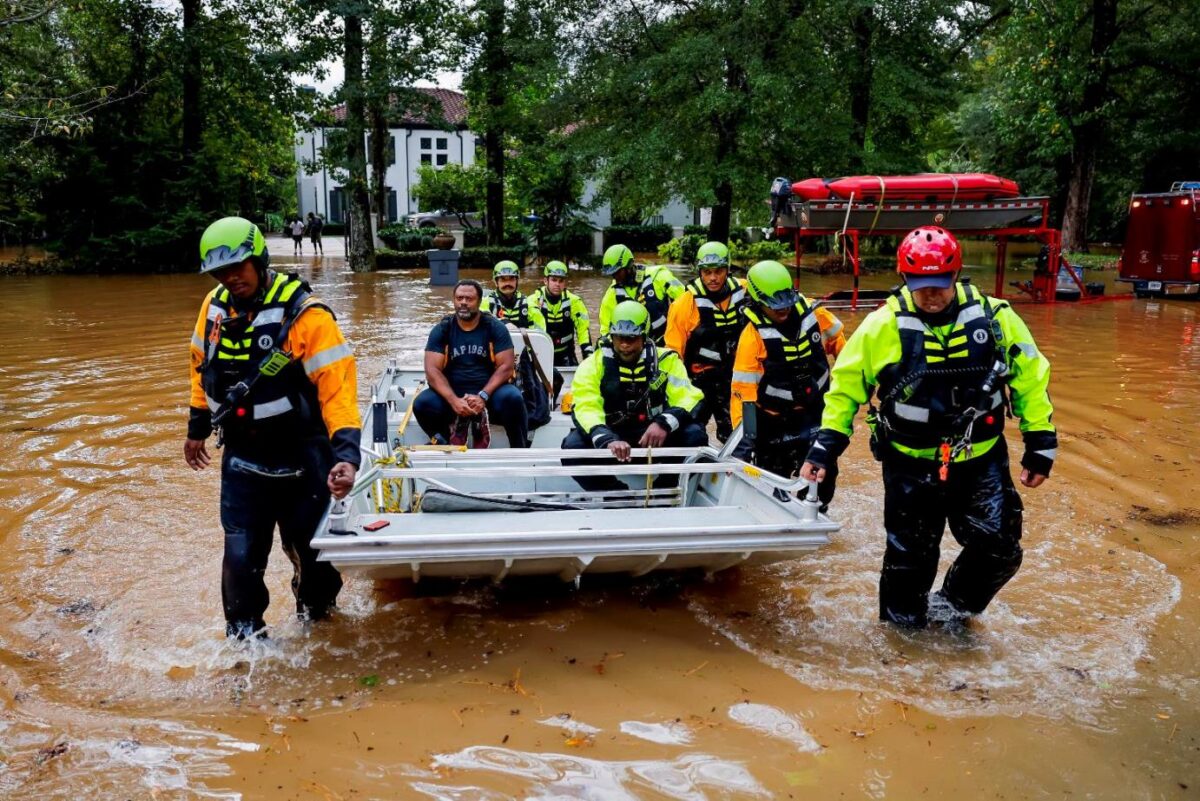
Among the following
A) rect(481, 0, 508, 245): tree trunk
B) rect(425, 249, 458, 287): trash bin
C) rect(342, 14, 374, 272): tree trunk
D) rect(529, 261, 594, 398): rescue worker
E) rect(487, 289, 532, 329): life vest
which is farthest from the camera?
rect(481, 0, 508, 245): tree trunk

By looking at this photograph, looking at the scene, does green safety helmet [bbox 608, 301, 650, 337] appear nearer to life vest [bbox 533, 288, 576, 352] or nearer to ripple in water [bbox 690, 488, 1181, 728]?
ripple in water [bbox 690, 488, 1181, 728]

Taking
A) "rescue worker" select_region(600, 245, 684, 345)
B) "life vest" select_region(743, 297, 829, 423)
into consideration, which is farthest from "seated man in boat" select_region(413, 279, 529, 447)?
"life vest" select_region(743, 297, 829, 423)

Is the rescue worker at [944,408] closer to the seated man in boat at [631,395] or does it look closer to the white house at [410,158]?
the seated man in boat at [631,395]

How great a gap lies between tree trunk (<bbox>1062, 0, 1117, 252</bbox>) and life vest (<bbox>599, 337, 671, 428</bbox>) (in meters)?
22.5

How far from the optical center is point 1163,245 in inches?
743

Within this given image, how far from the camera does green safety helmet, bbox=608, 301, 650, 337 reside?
556 cm

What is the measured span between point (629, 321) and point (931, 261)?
6.44 ft

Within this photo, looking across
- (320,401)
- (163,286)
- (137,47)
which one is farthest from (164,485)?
(137,47)

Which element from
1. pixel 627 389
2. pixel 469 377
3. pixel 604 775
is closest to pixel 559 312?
pixel 469 377

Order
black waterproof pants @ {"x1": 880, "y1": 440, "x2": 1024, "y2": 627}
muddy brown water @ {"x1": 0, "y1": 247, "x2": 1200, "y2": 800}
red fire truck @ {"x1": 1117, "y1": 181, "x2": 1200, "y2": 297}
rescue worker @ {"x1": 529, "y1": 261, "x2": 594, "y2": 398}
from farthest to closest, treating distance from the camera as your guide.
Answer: red fire truck @ {"x1": 1117, "y1": 181, "x2": 1200, "y2": 297} → rescue worker @ {"x1": 529, "y1": 261, "x2": 594, "y2": 398} → black waterproof pants @ {"x1": 880, "y1": 440, "x2": 1024, "y2": 627} → muddy brown water @ {"x1": 0, "y1": 247, "x2": 1200, "y2": 800}

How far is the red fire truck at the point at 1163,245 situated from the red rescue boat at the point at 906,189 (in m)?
4.67

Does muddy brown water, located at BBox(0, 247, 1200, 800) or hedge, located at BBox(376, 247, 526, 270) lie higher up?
hedge, located at BBox(376, 247, 526, 270)

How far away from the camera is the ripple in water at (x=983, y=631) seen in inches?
160

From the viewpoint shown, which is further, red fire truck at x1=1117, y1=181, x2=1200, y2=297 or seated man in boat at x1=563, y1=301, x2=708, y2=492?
red fire truck at x1=1117, y1=181, x2=1200, y2=297
